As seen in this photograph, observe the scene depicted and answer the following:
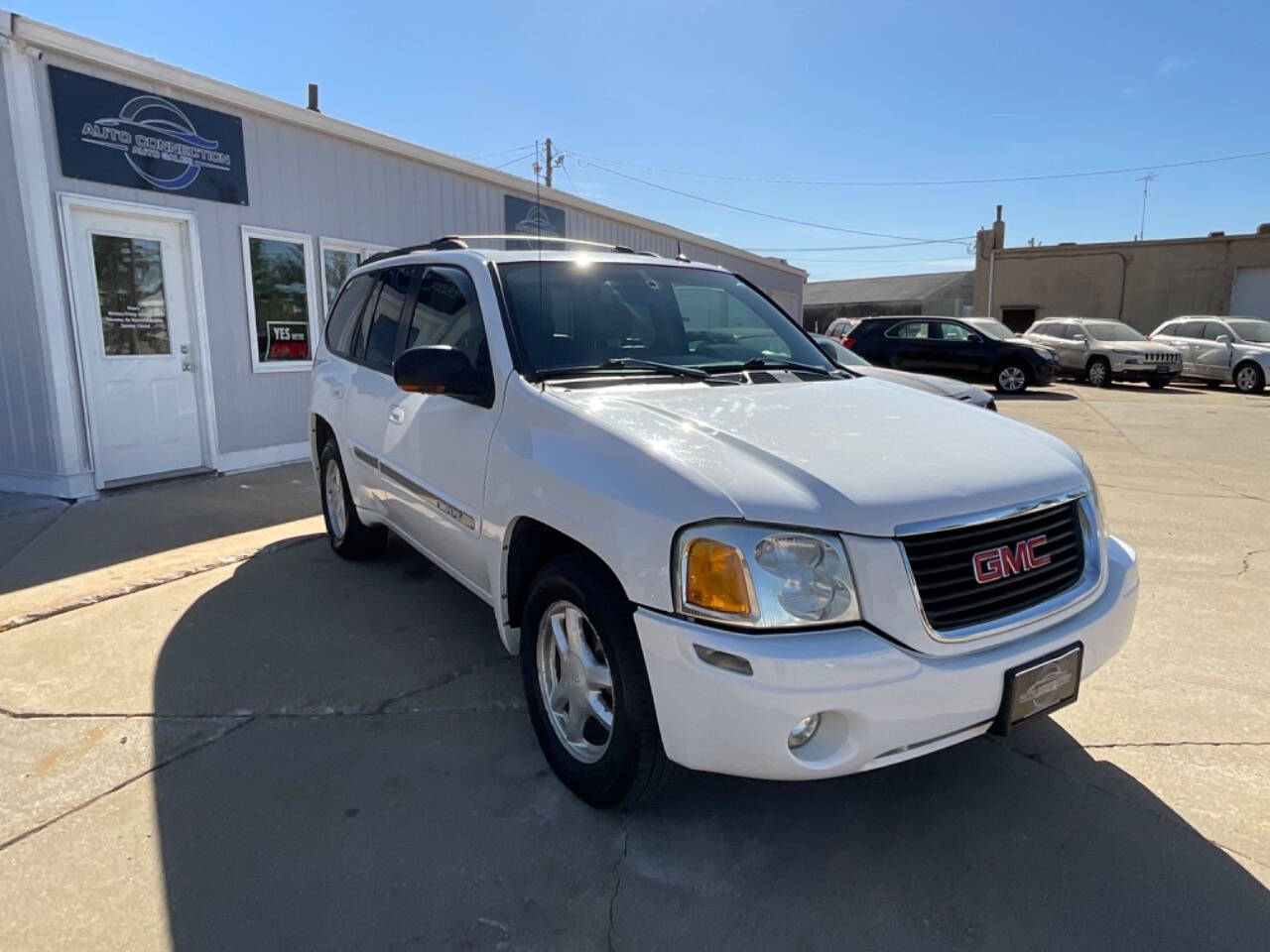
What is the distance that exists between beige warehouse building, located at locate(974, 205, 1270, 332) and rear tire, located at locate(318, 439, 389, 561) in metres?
32.9

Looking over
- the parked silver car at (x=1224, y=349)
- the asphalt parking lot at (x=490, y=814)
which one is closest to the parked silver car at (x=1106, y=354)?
the parked silver car at (x=1224, y=349)

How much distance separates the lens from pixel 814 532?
2.05 m

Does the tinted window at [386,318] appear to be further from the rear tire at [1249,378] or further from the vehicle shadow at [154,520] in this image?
the rear tire at [1249,378]

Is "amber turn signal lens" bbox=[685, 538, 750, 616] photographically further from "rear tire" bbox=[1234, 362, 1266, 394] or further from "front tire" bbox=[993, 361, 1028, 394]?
"rear tire" bbox=[1234, 362, 1266, 394]

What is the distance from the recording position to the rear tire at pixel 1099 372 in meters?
18.9

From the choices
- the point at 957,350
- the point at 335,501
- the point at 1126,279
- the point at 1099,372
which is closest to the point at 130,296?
the point at 335,501

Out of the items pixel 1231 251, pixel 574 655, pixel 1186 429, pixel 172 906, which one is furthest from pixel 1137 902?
pixel 1231 251

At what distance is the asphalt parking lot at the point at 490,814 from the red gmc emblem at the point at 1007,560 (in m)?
0.85

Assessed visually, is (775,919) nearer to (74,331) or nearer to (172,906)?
(172,906)

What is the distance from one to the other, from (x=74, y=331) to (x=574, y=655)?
6036mm

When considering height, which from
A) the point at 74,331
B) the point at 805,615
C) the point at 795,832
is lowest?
the point at 795,832

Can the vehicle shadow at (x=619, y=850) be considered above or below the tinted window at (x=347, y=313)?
below

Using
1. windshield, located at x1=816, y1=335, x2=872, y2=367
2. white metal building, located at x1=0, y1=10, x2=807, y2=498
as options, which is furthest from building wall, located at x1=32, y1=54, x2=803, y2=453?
windshield, located at x1=816, y1=335, x2=872, y2=367

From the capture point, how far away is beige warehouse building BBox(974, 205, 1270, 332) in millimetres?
28109
